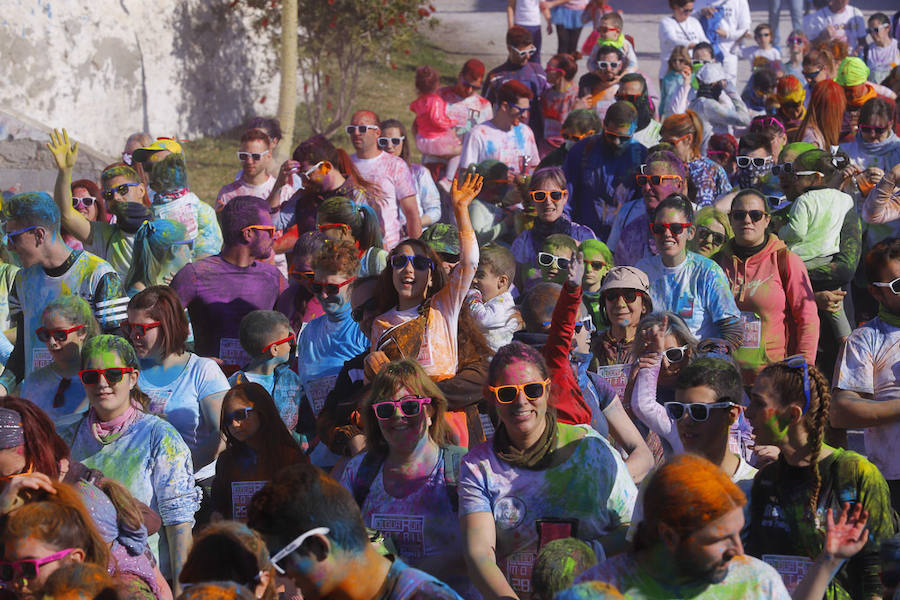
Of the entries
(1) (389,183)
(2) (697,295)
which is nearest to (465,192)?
(2) (697,295)

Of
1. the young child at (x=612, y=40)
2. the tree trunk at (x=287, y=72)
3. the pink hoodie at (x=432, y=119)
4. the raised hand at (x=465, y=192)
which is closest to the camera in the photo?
the raised hand at (x=465, y=192)

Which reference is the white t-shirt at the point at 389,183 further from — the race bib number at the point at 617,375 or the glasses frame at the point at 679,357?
the glasses frame at the point at 679,357

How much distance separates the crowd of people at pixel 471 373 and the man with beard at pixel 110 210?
0.03 metres

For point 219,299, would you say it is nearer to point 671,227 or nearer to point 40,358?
point 40,358

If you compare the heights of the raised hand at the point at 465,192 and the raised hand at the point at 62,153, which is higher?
the raised hand at the point at 465,192

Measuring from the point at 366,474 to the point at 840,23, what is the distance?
12.5m

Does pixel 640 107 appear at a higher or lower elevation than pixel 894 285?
lower

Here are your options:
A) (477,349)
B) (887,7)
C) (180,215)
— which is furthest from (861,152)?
(887,7)

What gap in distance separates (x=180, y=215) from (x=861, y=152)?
16.4 feet

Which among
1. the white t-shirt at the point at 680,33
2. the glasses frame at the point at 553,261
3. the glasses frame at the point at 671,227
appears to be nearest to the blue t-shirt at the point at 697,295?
the glasses frame at the point at 671,227

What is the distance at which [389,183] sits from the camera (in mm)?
8422

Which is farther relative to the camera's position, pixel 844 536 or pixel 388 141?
pixel 388 141

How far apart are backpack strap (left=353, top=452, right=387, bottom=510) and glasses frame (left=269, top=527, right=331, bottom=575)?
1.32m

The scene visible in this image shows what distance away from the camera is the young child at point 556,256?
6508mm
